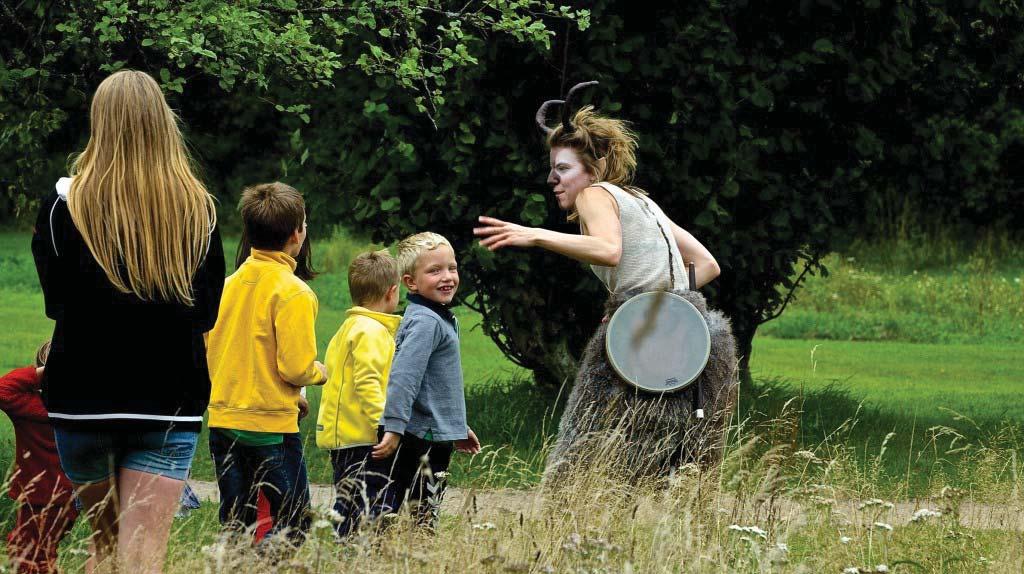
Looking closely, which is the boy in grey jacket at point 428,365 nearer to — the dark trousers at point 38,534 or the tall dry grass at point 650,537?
the tall dry grass at point 650,537

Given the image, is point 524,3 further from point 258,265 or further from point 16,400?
point 16,400

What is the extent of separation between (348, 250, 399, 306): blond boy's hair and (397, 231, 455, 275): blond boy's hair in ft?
0.27

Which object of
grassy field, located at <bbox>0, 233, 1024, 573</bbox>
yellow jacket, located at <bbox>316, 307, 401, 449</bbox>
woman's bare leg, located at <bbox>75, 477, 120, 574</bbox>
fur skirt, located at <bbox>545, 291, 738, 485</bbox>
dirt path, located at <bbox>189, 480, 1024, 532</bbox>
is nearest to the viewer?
woman's bare leg, located at <bbox>75, 477, 120, 574</bbox>

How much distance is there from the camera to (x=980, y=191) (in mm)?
29266

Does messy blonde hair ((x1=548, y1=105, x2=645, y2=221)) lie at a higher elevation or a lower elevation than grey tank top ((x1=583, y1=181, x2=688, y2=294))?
higher

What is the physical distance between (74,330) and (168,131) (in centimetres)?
61

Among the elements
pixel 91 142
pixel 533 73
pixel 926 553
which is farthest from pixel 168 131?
pixel 533 73

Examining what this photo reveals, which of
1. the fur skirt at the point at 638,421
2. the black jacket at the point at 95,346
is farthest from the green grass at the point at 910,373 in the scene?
the black jacket at the point at 95,346

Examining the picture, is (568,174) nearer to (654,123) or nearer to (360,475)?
(360,475)

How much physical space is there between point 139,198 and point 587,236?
1.60 metres

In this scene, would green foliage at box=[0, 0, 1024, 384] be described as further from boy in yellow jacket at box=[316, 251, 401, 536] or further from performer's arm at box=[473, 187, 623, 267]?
performer's arm at box=[473, 187, 623, 267]

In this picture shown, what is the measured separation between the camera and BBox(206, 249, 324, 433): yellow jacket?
185 inches

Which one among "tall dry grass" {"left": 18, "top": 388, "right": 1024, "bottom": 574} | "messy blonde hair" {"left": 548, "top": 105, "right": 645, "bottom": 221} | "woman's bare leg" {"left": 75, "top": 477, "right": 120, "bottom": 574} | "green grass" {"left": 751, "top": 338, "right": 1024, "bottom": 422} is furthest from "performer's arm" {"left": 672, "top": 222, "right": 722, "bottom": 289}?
"green grass" {"left": 751, "top": 338, "right": 1024, "bottom": 422}

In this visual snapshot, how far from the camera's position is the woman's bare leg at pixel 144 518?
11.9 ft
